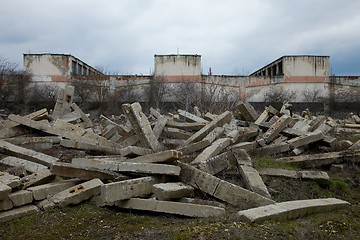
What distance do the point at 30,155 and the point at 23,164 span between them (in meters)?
0.43

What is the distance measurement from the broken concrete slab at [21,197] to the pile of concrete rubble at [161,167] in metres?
0.01

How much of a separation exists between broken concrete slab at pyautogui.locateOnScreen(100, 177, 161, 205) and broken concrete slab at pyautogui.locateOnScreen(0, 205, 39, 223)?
91 centimetres

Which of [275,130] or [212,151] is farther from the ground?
[275,130]

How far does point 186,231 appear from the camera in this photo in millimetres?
3920

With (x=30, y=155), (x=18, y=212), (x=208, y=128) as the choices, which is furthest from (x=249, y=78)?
(x=18, y=212)

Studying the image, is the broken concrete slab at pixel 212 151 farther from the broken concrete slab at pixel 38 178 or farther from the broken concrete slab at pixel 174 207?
the broken concrete slab at pixel 38 178

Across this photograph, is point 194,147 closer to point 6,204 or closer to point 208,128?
point 208,128

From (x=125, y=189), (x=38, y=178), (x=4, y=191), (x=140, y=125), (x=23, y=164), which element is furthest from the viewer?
(x=140, y=125)

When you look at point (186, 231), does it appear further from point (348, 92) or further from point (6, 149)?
point (348, 92)

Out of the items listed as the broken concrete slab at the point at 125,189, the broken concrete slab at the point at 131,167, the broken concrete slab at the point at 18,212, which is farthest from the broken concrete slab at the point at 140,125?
the broken concrete slab at the point at 18,212

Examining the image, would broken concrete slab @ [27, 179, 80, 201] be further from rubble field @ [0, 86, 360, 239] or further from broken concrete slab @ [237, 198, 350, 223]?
broken concrete slab @ [237, 198, 350, 223]

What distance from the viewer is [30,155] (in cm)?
710

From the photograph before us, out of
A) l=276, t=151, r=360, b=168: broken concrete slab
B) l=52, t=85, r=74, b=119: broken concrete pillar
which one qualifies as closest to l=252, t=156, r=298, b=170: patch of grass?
l=276, t=151, r=360, b=168: broken concrete slab

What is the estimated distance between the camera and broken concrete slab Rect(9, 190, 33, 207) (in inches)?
196
